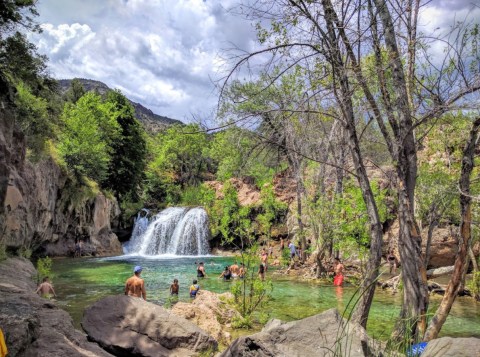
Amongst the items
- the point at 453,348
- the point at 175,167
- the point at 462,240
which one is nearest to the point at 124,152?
the point at 175,167

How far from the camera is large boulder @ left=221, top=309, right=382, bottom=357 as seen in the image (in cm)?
456

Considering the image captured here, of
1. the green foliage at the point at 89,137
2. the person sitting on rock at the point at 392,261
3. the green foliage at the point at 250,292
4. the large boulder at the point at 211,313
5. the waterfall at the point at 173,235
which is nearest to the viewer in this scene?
the large boulder at the point at 211,313

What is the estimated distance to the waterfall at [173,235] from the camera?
1261 inches

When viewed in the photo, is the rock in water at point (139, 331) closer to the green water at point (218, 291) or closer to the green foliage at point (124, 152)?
the green water at point (218, 291)

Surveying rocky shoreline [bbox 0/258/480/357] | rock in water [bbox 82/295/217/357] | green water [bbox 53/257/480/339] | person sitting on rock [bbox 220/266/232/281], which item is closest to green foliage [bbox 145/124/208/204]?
green water [bbox 53/257/480/339]

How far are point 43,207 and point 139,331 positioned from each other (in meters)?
16.4

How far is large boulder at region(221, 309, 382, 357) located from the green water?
399 centimetres

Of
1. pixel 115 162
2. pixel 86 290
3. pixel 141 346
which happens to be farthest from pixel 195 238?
pixel 141 346

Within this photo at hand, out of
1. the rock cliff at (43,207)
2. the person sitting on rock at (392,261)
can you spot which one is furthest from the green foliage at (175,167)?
the person sitting on rock at (392,261)

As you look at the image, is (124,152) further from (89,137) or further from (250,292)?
(250,292)

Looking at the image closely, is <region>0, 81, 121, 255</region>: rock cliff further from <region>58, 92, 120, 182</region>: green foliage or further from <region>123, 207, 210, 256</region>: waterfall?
<region>123, 207, 210, 256</region>: waterfall

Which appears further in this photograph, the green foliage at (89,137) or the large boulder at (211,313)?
the green foliage at (89,137)

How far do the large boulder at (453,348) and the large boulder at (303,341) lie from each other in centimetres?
74

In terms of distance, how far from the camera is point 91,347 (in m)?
6.13
